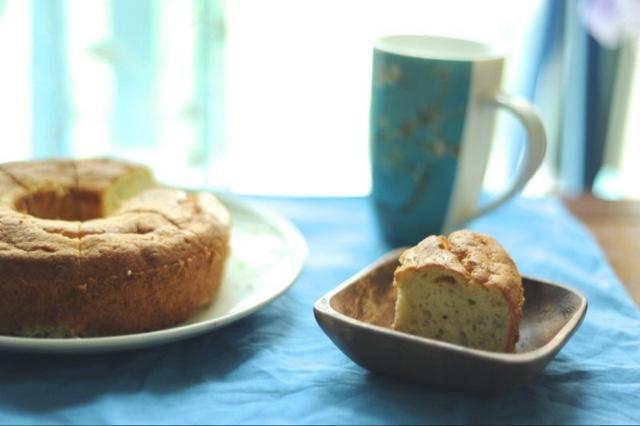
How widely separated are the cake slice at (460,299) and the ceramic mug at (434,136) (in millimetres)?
363

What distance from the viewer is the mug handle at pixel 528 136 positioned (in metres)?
1.27

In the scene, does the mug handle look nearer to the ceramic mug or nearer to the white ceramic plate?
the ceramic mug

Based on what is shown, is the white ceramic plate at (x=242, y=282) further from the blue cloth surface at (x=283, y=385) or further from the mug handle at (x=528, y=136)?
A: the mug handle at (x=528, y=136)

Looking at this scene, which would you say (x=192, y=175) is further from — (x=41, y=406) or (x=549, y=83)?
(x=41, y=406)

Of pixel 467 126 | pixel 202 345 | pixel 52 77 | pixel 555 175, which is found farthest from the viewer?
pixel 555 175

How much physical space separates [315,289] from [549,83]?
4.73 feet

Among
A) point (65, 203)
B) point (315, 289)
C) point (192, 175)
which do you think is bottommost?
point (192, 175)

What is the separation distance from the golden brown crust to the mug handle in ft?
1.57

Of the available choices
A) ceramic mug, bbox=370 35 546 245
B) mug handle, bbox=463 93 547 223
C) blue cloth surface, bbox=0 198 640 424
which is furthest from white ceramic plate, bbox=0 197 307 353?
mug handle, bbox=463 93 547 223

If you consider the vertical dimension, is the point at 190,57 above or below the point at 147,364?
above

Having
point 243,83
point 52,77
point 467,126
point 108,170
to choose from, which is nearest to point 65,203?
point 108,170

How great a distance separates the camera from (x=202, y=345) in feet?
3.31

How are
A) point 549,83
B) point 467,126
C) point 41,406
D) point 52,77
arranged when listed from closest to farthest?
1. point 41,406
2. point 467,126
3. point 52,77
4. point 549,83

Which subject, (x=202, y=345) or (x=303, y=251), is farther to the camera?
(x=303, y=251)
